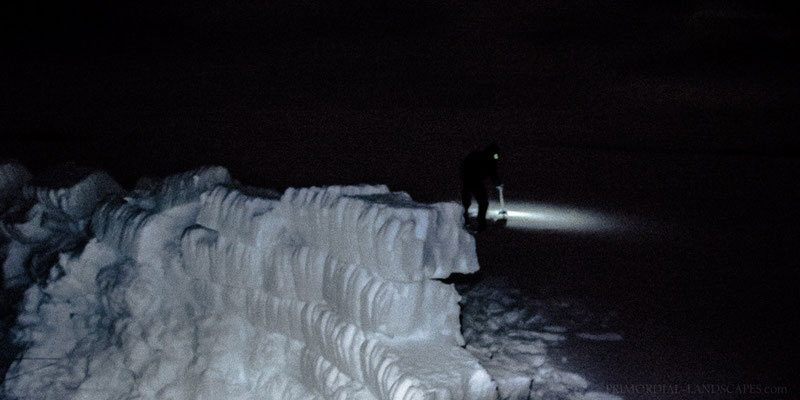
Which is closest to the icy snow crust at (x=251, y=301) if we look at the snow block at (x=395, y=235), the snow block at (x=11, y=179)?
the snow block at (x=395, y=235)

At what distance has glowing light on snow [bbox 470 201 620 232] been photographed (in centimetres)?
617

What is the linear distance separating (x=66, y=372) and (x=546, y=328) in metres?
3.27

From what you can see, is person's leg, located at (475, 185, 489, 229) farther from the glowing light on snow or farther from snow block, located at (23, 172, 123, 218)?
snow block, located at (23, 172, 123, 218)

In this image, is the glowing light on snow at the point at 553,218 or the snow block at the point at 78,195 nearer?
the snow block at the point at 78,195

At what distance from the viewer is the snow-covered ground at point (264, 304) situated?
2.44 m

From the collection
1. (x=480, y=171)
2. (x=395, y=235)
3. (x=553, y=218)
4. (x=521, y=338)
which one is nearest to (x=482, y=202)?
(x=480, y=171)

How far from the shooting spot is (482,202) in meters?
6.05

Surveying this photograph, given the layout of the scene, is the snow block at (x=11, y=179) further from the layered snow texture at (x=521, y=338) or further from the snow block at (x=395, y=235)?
the layered snow texture at (x=521, y=338)

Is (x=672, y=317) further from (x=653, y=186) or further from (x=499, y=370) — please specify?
(x=653, y=186)

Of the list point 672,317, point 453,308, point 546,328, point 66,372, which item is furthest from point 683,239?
point 66,372

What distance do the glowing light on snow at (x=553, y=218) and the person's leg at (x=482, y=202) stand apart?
380mm

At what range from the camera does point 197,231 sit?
362 cm

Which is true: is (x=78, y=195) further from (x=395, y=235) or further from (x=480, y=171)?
(x=480, y=171)

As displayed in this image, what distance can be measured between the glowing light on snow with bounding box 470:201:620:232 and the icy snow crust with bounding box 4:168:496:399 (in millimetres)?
3673
